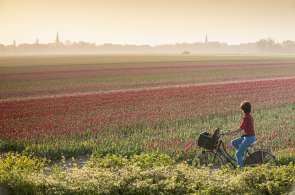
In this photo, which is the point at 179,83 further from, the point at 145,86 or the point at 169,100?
the point at 169,100

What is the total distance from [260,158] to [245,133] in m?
0.59

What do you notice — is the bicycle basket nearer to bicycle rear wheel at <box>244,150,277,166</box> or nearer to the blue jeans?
the blue jeans

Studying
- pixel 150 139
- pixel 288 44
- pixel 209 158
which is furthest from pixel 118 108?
pixel 288 44

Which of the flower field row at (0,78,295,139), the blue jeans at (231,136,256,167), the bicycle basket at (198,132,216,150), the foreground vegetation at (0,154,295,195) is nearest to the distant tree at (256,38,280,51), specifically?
the flower field row at (0,78,295,139)

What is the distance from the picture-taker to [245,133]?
11414 mm

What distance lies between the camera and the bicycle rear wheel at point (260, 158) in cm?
1145

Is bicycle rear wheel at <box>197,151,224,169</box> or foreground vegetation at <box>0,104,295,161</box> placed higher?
bicycle rear wheel at <box>197,151,224,169</box>

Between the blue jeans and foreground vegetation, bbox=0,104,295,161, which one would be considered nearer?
the blue jeans

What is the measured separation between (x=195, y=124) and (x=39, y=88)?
2108 cm

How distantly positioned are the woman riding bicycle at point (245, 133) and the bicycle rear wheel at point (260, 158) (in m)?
0.16

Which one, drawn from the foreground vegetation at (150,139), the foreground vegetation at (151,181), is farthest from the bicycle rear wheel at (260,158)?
the foreground vegetation at (150,139)

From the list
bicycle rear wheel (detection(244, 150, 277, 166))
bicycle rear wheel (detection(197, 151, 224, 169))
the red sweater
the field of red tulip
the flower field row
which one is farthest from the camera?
the flower field row

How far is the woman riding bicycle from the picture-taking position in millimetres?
11203

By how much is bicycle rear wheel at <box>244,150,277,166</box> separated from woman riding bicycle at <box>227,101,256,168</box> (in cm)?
16
